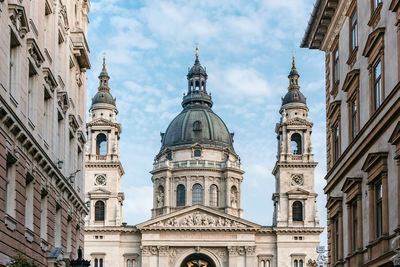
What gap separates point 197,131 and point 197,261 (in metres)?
21.3

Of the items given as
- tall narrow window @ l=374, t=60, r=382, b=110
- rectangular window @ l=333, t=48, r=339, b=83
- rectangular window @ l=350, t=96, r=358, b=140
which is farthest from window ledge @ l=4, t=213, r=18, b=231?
rectangular window @ l=333, t=48, r=339, b=83

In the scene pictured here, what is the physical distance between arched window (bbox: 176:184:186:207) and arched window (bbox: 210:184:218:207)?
354 centimetres

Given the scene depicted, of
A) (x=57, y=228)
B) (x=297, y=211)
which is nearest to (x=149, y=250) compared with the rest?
(x=297, y=211)

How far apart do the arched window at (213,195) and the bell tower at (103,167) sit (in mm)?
13180

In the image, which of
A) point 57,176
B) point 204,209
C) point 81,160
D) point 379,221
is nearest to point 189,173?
point 204,209

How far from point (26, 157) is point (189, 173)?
279 feet

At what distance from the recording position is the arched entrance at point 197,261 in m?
99.0

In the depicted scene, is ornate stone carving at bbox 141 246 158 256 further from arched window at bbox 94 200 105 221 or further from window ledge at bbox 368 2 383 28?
window ledge at bbox 368 2 383 28

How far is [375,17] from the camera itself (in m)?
22.9

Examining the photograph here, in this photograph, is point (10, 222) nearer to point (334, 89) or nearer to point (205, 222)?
point (334, 89)

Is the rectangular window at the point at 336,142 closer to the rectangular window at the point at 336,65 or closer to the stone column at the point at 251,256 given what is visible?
the rectangular window at the point at 336,65

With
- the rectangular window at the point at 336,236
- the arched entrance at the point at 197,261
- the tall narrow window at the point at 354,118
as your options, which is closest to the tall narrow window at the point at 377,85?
the tall narrow window at the point at 354,118

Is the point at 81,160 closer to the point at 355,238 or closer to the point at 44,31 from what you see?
the point at 44,31

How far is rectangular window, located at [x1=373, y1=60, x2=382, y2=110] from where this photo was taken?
73.7ft
